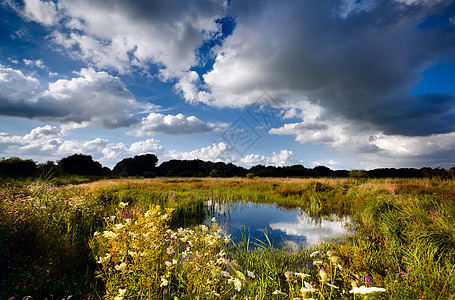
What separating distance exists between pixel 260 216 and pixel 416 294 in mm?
7733

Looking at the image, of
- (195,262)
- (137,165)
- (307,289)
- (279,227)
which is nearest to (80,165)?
(137,165)

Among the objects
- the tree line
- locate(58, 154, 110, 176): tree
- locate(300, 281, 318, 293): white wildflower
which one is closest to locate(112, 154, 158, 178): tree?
the tree line

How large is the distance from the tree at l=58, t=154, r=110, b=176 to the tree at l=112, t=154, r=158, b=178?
829cm

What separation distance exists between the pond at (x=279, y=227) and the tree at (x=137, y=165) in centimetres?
5766

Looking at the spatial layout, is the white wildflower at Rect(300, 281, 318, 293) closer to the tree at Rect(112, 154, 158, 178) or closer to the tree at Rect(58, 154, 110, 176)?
the tree at Rect(58, 154, 110, 176)

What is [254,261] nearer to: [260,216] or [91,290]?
[91,290]

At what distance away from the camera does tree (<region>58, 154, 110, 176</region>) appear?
162ft

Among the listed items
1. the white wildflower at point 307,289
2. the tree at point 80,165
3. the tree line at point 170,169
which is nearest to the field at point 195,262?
the white wildflower at point 307,289

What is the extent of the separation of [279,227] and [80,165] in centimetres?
5961

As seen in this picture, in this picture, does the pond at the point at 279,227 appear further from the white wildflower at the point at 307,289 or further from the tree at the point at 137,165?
the tree at the point at 137,165

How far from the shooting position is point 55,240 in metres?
3.96

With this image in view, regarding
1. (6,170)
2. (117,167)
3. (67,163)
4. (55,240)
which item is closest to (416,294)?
(55,240)

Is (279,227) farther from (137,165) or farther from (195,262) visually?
(137,165)

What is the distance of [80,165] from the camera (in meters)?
51.4
